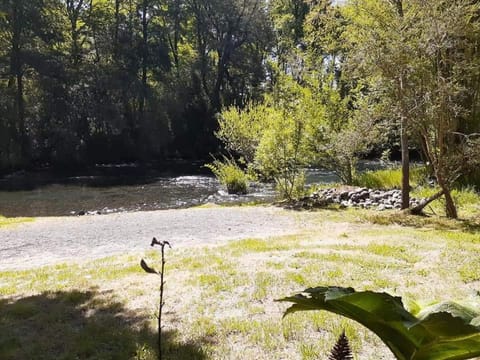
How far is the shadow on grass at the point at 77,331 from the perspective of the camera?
119 inches

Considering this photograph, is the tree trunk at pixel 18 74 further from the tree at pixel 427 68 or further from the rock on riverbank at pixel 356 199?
the tree at pixel 427 68

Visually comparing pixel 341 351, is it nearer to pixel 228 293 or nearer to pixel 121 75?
pixel 228 293

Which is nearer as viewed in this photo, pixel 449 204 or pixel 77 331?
pixel 77 331

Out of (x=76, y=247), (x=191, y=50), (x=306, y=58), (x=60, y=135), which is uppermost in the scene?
(x=191, y=50)

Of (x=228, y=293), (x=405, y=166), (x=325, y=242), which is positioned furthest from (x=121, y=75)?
(x=228, y=293)

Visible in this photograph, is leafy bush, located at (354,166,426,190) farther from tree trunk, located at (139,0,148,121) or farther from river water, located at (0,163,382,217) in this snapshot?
tree trunk, located at (139,0,148,121)

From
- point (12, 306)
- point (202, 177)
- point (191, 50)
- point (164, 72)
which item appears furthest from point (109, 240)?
point (191, 50)

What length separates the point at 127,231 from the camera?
8.48m

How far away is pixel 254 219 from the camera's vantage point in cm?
937

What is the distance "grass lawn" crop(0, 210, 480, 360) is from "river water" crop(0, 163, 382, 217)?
7759 millimetres

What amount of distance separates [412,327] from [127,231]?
8124mm

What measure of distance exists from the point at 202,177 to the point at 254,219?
11.8 metres

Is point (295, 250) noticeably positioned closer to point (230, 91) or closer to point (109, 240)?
point (109, 240)

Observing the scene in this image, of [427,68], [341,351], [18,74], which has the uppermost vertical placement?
[18,74]
